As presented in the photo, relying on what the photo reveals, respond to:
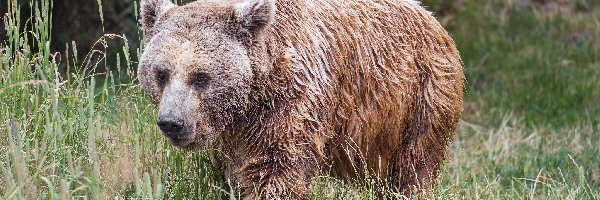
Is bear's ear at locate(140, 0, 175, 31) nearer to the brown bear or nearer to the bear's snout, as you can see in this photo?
the brown bear

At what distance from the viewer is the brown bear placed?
4613 mm

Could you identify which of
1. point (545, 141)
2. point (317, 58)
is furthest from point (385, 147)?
point (545, 141)

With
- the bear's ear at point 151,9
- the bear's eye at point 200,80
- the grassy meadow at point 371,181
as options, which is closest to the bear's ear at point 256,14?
the bear's eye at point 200,80

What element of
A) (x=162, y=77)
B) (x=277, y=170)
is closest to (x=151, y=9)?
(x=162, y=77)

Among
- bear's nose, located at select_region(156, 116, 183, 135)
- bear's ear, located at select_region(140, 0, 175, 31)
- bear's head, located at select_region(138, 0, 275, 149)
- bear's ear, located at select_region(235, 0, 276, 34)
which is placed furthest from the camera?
bear's ear, located at select_region(140, 0, 175, 31)

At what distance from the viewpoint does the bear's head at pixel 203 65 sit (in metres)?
4.53

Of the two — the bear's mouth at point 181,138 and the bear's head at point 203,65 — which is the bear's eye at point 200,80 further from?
the bear's mouth at point 181,138

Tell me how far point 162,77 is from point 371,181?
5.15 feet

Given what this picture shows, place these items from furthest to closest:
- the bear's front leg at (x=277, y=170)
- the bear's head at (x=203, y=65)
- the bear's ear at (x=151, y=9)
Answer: the bear's ear at (x=151, y=9), the bear's front leg at (x=277, y=170), the bear's head at (x=203, y=65)

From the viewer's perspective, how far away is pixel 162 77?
4609 mm

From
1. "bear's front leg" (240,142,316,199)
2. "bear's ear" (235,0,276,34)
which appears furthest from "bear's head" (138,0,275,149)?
"bear's front leg" (240,142,316,199)

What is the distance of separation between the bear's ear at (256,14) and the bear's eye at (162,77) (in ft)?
1.25

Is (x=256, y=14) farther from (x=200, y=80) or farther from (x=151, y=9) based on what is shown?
(x=151, y=9)

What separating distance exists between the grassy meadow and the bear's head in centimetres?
26
